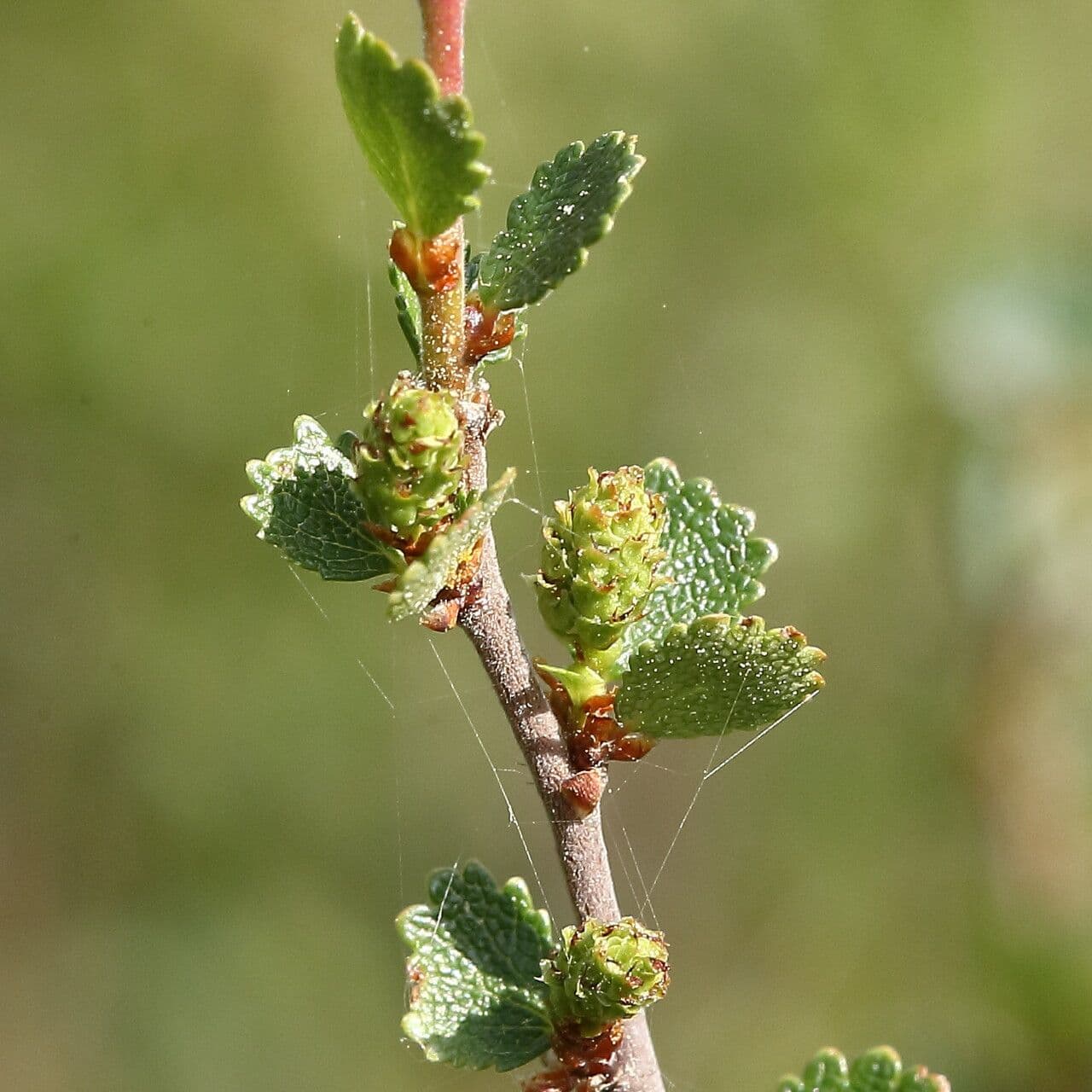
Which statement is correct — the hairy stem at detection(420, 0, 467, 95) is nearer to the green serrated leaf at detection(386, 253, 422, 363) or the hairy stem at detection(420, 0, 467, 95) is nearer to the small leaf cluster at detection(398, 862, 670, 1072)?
the green serrated leaf at detection(386, 253, 422, 363)

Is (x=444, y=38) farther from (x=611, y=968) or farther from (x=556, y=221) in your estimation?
(x=611, y=968)

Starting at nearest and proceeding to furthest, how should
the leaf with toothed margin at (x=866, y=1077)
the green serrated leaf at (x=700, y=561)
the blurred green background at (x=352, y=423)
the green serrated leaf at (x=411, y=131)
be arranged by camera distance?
the green serrated leaf at (x=411, y=131) < the leaf with toothed margin at (x=866, y=1077) < the green serrated leaf at (x=700, y=561) < the blurred green background at (x=352, y=423)

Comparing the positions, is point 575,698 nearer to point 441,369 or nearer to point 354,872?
point 441,369

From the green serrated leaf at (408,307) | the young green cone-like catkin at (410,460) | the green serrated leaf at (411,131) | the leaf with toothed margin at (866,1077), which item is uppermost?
the green serrated leaf at (408,307)

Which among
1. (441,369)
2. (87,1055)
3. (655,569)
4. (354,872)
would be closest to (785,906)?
(354,872)

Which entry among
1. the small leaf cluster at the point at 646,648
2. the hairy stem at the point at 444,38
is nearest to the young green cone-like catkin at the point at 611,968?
the small leaf cluster at the point at 646,648

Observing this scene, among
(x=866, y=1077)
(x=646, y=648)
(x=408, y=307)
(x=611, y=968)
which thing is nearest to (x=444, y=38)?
(x=408, y=307)

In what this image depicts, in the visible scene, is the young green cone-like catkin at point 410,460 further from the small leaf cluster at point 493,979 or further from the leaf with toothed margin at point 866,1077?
the leaf with toothed margin at point 866,1077
